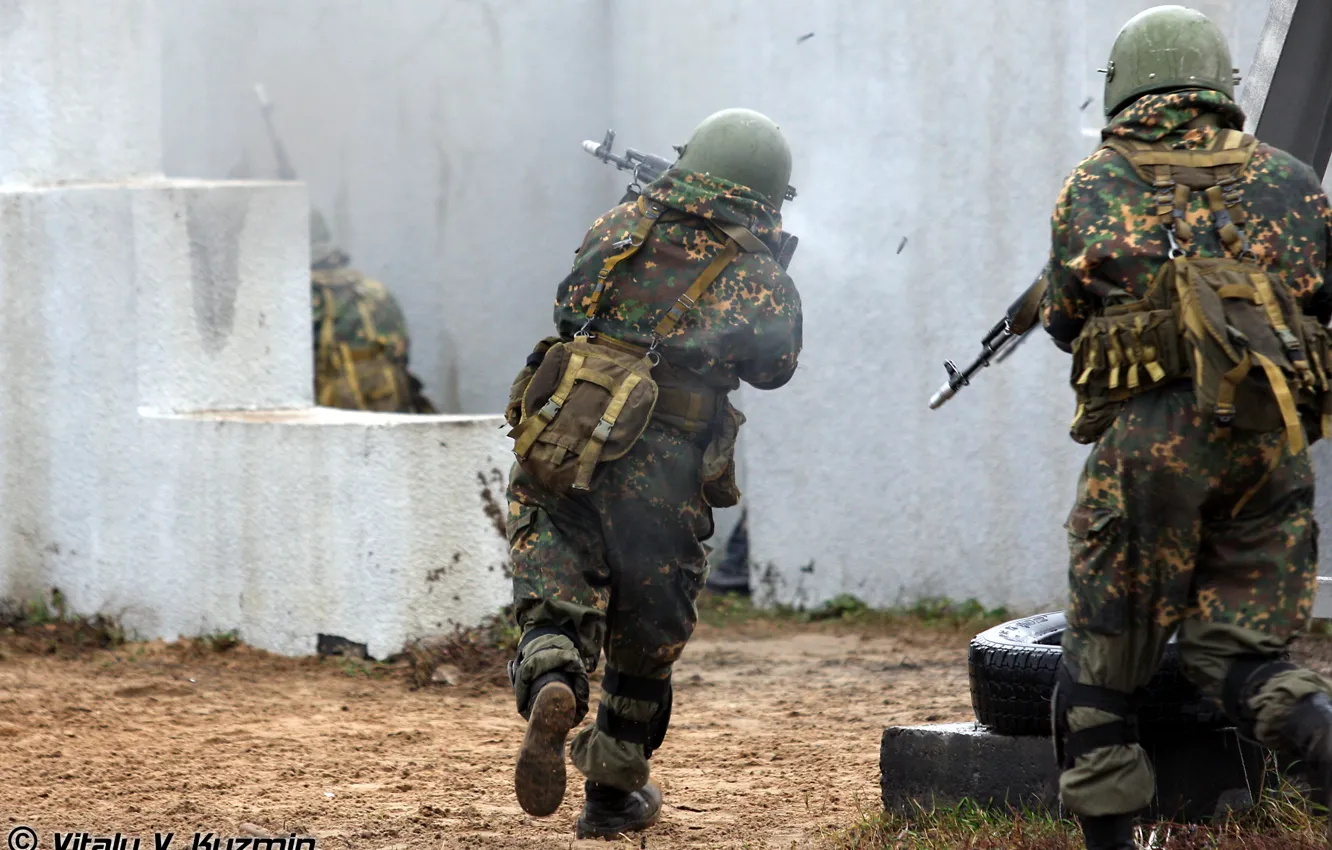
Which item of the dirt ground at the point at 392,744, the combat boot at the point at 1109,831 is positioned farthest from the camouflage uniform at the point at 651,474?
the combat boot at the point at 1109,831

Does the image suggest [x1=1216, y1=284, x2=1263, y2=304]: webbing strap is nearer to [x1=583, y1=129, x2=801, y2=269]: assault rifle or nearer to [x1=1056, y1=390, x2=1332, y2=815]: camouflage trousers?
[x1=1056, y1=390, x2=1332, y2=815]: camouflage trousers

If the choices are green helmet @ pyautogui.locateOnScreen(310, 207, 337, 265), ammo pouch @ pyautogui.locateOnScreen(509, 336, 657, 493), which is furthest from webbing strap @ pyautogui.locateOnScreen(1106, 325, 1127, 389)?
green helmet @ pyautogui.locateOnScreen(310, 207, 337, 265)

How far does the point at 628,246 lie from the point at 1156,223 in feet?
4.38

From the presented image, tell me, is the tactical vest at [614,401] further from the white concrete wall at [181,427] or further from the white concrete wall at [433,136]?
the white concrete wall at [433,136]

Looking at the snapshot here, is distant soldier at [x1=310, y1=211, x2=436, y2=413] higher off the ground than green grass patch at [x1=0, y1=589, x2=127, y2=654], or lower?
higher

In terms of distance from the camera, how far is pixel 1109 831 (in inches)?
134

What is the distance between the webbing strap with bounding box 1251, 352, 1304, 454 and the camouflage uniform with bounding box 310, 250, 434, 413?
730cm

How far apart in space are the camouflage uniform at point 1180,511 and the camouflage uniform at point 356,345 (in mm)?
6937

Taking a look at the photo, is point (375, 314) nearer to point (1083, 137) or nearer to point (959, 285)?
point (959, 285)

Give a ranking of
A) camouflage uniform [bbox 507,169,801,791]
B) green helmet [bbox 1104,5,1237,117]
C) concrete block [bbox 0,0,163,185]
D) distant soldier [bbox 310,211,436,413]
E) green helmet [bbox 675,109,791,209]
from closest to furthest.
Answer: green helmet [bbox 1104,5,1237,117] → camouflage uniform [bbox 507,169,801,791] → green helmet [bbox 675,109,791,209] → concrete block [bbox 0,0,163,185] → distant soldier [bbox 310,211,436,413]

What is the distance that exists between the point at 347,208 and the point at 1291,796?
26.3 feet

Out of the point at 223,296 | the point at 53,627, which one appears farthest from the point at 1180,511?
the point at 53,627

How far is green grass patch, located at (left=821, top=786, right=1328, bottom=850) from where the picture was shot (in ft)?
12.1

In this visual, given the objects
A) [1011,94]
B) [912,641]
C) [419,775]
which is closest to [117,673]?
[419,775]
